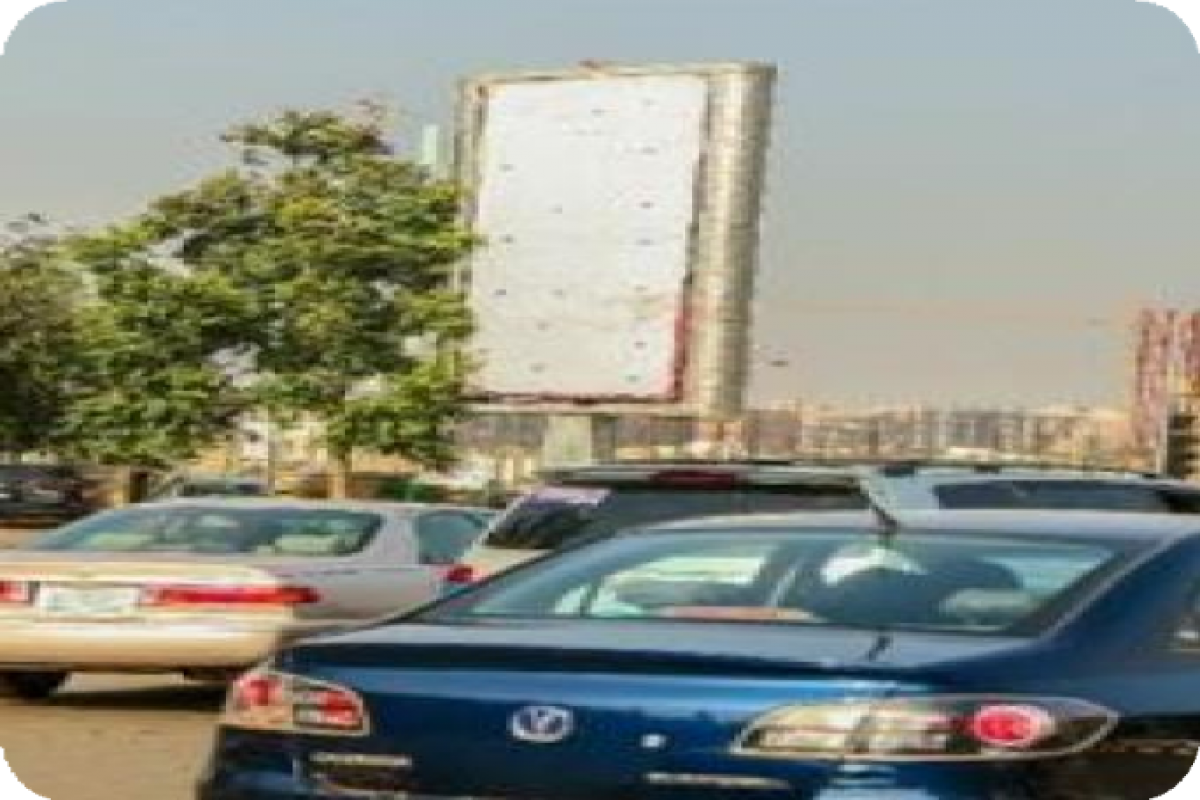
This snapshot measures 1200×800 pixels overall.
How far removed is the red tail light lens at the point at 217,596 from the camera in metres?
13.8

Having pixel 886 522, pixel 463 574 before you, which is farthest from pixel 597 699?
pixel 463 574

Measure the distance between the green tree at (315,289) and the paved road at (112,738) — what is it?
29.4 m

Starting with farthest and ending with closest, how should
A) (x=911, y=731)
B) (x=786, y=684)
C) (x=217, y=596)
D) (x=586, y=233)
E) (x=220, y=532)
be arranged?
(x=586, y=233) < (x=220, y=532) < (x=217, y=596) < (x=786, y=684) < (x=911, y=731)

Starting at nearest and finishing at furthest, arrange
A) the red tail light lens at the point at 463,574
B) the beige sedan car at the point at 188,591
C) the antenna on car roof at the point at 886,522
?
the antenna on car roof at the point at 886,522
the red tail light lens at the point at 463,574
the beige sedan car at the point at 188,591

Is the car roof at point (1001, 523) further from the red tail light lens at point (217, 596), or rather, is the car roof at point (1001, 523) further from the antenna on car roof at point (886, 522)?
the red tail light lens at point (217, 596)

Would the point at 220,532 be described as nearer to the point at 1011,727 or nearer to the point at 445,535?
the point at 445,535

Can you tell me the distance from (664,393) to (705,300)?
2.11 metres

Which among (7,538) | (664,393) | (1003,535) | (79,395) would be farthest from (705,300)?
(1003,535)

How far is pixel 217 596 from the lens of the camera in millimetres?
13781

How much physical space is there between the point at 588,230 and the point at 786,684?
4762cm

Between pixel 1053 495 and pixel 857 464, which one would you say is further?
pixel 1053 495

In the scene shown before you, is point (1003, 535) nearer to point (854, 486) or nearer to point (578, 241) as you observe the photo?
point (854, 486)

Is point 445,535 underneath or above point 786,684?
underneath

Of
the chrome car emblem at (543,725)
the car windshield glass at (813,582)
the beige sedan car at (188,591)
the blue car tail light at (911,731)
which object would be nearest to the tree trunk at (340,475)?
the beige sedan car at (188,591)
